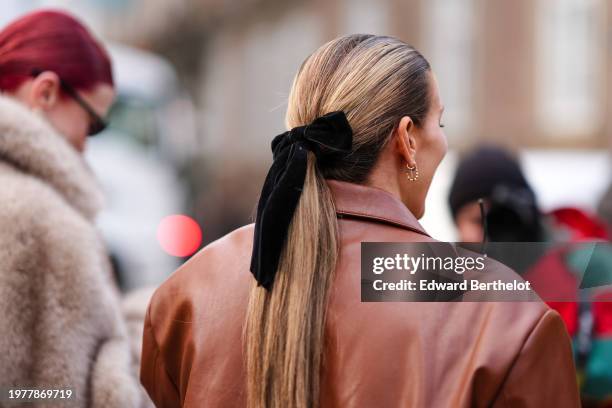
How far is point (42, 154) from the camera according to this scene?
8.71ft

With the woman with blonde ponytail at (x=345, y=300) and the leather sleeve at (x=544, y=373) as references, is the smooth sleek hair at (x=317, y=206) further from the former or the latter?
the leather sleeve at (x=544, y=373)

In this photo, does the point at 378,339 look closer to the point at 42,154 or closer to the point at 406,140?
the point at 406,140

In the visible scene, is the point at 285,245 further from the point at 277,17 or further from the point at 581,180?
Result: the point at 277,17

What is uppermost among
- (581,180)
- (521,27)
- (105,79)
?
(105,79)

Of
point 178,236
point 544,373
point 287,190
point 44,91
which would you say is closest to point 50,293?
point 44,91

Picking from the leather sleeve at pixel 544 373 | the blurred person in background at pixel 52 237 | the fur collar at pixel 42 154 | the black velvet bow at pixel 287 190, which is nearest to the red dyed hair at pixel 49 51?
the blurred person in background at pixel 52 237

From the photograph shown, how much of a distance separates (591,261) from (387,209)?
52 cm

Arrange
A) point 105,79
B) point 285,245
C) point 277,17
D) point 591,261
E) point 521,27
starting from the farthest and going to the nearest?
1. point 277,17
2. point 521,27
3. point 105,79
4. point 591,261
5. point 285,245

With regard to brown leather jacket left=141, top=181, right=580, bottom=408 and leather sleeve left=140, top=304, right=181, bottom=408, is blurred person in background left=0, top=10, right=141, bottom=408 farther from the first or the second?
brown leather jacket left=141, top=181, right=580, bottom=408

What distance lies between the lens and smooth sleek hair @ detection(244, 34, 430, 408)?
1914 millimetres

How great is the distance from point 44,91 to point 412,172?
1232mm

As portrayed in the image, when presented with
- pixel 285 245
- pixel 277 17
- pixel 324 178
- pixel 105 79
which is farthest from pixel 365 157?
pixel 277 17

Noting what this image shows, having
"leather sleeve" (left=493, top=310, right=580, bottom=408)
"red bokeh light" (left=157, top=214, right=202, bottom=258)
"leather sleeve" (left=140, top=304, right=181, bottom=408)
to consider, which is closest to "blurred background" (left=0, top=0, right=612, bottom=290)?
"red bokeh light" (left=157, top=214, right=202, bottom=258)

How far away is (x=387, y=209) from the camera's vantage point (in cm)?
202
